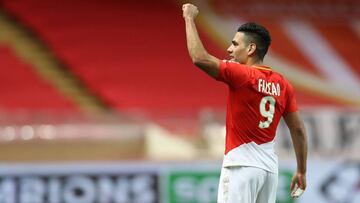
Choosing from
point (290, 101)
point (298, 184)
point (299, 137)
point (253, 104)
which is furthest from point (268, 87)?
point (298, 184)

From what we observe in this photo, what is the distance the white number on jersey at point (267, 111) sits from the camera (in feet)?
14.7

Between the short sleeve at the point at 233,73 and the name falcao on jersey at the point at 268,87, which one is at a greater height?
the short sleeve at the point at 233,73

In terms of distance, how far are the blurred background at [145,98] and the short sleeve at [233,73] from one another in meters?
3.19

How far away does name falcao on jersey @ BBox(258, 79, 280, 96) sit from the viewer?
14.6 feet

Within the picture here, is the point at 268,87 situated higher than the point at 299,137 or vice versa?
the point at 268,87

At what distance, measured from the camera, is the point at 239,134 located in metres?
4.49

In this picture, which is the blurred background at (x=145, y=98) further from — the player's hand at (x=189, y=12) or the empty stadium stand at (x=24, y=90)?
the player's hand at (x=189, y=12)

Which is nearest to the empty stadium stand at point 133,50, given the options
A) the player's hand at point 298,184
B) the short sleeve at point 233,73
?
the player's hand at point 298,184

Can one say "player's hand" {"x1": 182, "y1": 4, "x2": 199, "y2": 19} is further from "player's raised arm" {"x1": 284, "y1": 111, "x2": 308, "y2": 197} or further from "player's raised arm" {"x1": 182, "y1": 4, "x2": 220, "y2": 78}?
"player's raised arm" {"x1": 284, "y1": 111, "x2": 308, "y2": 197}

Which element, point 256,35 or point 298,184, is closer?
point 256,35

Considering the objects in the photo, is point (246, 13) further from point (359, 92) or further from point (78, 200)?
point (78, 200)

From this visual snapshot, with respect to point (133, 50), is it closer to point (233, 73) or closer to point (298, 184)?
point (298, 184)

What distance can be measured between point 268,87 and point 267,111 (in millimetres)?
127

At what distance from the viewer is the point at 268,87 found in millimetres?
4484
